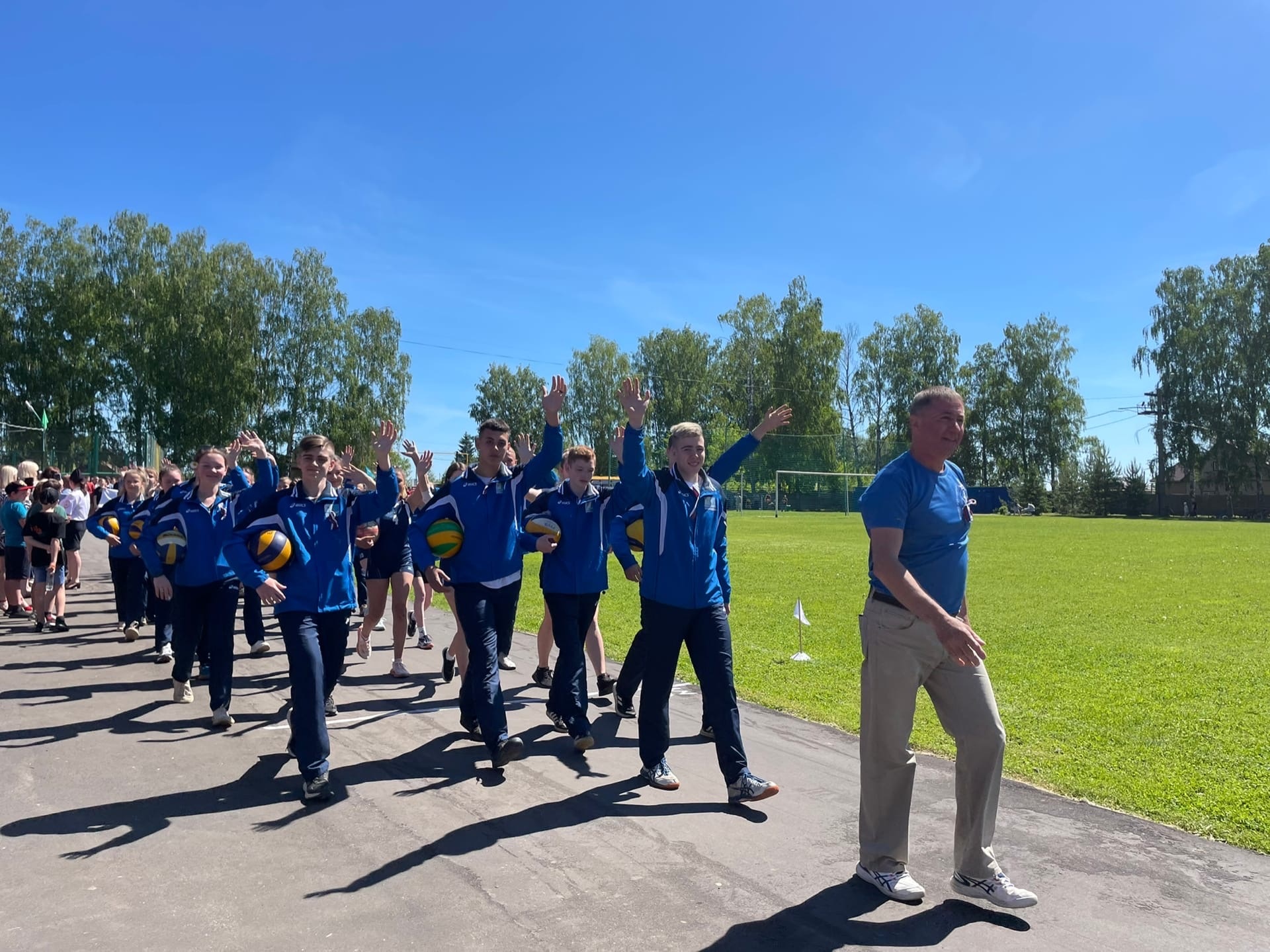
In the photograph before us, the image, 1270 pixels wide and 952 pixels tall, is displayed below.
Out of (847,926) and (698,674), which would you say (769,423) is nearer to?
(698,674)

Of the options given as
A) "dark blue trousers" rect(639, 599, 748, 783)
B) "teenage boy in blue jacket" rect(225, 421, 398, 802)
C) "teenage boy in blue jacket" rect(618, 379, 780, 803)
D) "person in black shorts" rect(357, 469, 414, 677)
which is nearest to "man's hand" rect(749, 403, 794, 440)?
"teenage boy in blue jacket" rect(618, 379, 780, 803)

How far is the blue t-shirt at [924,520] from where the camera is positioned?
11.8 feet

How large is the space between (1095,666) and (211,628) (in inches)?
315

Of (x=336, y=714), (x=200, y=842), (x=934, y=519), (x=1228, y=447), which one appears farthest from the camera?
(x=1228, y=447)

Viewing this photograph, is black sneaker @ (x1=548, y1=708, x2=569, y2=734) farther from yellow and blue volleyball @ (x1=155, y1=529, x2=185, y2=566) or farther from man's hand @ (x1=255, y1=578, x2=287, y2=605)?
yellow and blue volleyball @ (x1=155, y1=529, x2=185, y2=566)

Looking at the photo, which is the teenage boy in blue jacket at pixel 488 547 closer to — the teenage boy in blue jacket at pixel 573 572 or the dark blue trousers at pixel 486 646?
the dark blue trousers at pixel 486 646

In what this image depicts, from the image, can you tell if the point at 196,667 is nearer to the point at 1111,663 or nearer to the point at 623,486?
the point at 623,486

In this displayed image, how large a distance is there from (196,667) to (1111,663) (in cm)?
903

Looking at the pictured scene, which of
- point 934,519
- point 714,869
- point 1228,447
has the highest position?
point 1228,447

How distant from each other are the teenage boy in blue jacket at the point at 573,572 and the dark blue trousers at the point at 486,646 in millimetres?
474

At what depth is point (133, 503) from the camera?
10.1m

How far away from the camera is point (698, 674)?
492 cm

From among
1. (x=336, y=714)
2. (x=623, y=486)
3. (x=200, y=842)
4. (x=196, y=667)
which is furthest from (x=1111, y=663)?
(x=196, y=667)

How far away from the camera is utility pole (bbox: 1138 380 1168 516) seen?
6900 centimetres
